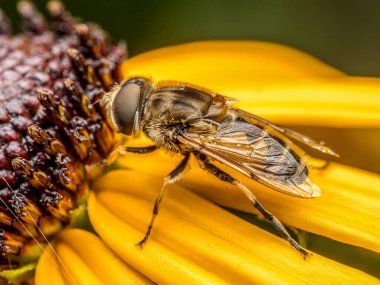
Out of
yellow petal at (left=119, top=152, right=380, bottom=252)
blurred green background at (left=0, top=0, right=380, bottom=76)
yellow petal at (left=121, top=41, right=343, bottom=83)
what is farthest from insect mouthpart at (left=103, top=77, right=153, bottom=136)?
blurred green background at (left=0, top=0, right=380, bottom=76)

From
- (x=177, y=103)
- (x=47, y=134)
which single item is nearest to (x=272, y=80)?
(x=177, y=103)

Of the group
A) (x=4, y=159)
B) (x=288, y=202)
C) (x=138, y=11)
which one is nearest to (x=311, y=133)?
(x=288, y=202)

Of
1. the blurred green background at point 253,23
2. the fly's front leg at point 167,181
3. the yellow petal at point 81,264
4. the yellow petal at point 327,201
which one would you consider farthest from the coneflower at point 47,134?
the blurred green background at point 253,23

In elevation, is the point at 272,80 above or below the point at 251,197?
above

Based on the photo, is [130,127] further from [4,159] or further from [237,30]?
[237,30]

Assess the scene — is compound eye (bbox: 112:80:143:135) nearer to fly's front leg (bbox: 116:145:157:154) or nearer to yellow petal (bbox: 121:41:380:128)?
fly's front leg (bbox: 116:145:157:154)

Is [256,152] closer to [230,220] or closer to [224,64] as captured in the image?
[230,220]

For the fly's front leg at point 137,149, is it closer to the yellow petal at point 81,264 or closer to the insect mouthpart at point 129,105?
the insect mouthpart at point 129,105
